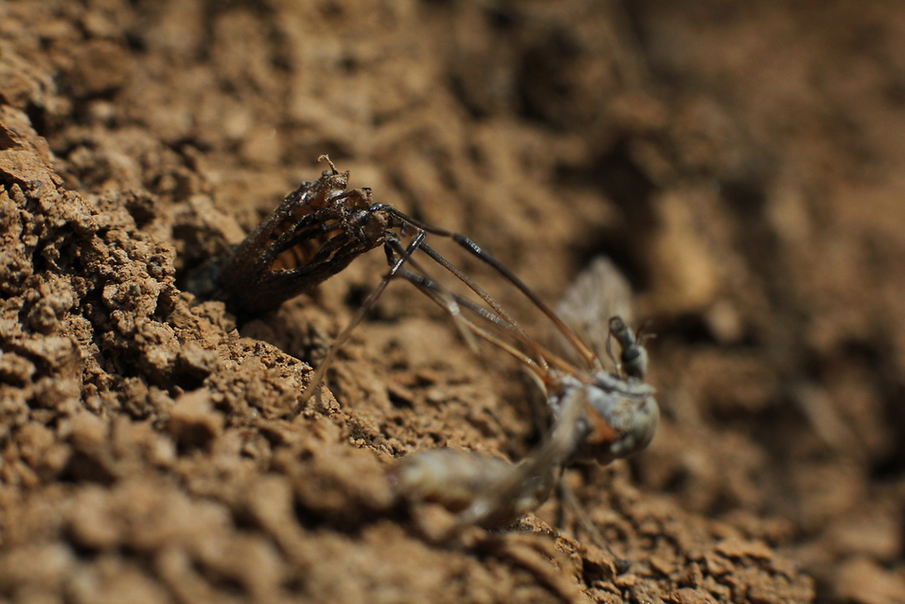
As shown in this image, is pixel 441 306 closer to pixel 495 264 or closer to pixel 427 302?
pixel 495 264

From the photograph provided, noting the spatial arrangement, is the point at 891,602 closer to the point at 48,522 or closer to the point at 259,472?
the point at 259,472

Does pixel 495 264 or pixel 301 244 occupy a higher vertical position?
pixel 495 264

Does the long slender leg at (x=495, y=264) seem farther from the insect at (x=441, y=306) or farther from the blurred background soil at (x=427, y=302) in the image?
the blurred background soil at (x=427, y=302)

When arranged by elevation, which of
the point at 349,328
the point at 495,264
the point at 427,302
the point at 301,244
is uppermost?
the point at 427,302

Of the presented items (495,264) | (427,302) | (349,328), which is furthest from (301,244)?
(427,302)

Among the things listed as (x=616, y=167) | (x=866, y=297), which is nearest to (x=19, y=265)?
(x=616, y=167)

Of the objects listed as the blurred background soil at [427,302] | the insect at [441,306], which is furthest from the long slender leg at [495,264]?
the blurred background soil at [427,302]

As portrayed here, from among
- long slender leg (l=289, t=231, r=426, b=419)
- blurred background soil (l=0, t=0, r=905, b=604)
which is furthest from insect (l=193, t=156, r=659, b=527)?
blurred background soil (l=0, t=0, r=905, b=604)
